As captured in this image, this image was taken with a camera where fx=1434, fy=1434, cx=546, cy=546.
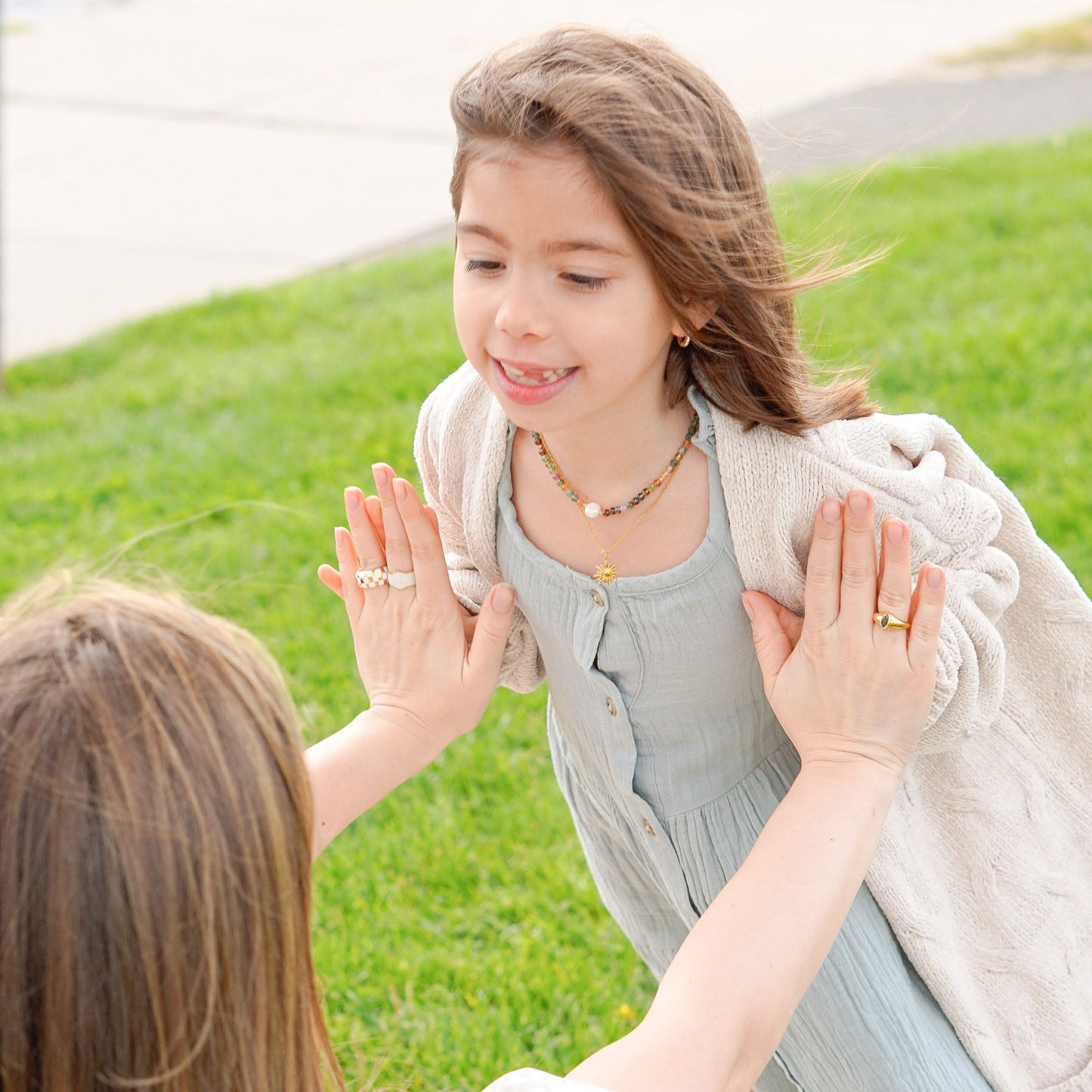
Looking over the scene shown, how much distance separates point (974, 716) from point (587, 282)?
0.72 meters

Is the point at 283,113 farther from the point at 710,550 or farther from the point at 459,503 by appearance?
the point at 710,550

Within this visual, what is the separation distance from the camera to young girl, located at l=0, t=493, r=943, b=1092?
1.17 m

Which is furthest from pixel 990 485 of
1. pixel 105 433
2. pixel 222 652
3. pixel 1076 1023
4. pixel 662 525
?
pixel 105 433

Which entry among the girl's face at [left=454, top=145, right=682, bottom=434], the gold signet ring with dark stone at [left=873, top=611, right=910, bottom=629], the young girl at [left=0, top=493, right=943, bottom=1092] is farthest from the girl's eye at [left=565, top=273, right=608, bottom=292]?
the gold signet ring with dark stone at [left=873, top=611, right=910, bottom=629]

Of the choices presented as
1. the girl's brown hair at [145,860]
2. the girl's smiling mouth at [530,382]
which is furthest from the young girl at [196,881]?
the girl's smiling mouth at [530,382]

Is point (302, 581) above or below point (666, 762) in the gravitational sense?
below

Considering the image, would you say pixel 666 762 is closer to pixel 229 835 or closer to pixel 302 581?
pixel 229 835

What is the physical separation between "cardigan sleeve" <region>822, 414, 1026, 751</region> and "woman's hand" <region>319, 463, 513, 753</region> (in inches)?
20.2

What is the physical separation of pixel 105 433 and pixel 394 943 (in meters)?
2.85

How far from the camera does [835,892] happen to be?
1588mm

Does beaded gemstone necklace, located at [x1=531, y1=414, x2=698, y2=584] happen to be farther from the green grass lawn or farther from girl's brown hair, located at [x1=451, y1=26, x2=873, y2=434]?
the green grass lawn

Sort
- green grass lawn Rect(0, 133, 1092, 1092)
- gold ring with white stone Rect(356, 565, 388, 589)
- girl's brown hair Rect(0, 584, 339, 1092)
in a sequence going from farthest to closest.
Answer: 1. green grass lawn Rect(0, 133, 1092, 1092)
2. gold ring with white stone Rect(356, 565, 388, 589)
3. girl's brown hair Rect(0, 584, 339, 1092)

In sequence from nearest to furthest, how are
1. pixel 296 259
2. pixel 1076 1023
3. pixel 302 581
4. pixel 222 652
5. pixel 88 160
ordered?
pixel 222 652 < pixel 1076 1023 < pixel 302 581 < pixel 296 259 < pixel 88 160

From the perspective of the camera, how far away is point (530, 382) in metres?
1.68
